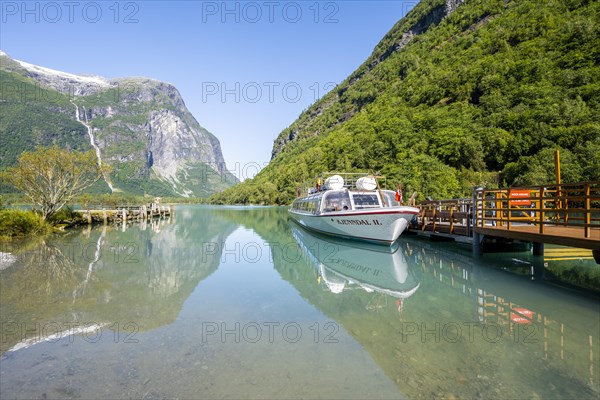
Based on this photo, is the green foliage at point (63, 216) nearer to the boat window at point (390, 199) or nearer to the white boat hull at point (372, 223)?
the white boat hull at point (372, 223)

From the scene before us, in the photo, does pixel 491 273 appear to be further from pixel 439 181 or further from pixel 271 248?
pixel 439 181

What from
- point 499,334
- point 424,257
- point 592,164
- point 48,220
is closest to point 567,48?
point 592,164

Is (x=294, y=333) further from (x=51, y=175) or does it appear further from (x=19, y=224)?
(x=51, y=175)

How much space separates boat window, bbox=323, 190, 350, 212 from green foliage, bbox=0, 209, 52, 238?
2125cm

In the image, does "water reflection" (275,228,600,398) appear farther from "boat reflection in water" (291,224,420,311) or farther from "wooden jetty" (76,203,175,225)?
"wooden jetty" (76,203,175,225)

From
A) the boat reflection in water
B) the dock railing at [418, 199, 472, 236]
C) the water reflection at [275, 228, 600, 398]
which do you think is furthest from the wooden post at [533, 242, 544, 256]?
the boat reflection in water

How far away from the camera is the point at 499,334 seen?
682 cm

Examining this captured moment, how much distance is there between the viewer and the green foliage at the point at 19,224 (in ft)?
71.5

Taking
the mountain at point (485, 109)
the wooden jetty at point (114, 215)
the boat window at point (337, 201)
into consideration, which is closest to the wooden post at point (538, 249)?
the boat window at point (337, 201)

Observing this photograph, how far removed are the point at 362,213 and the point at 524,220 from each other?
890 centimetres

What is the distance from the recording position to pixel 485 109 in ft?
233

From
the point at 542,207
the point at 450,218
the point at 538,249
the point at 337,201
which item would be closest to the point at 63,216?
the point at 337,201

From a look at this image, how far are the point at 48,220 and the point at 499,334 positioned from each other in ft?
111

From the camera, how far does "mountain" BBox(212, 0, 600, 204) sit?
2148 inches
